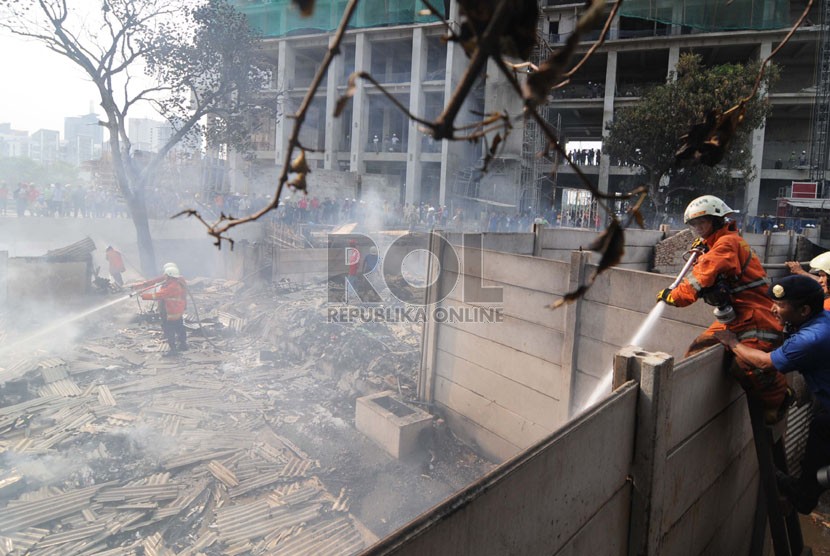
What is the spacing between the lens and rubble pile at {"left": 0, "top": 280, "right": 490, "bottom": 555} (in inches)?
198

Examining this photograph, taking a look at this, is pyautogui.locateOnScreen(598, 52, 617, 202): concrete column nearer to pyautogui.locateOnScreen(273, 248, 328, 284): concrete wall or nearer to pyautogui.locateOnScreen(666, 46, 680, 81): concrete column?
pyautogui.locateOnScreen(666, 46, 680, 81): concrete column

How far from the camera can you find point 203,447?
655 cm

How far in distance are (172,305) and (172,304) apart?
22 millimetres

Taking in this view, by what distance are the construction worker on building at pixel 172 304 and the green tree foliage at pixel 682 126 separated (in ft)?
61.1

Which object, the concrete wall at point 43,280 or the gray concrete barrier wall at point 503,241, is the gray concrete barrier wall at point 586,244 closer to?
the gray concrete barrier wall at point 503,241

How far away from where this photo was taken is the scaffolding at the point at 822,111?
27531 millimetres

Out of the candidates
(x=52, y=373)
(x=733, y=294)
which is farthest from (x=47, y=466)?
(x=733, y=294)

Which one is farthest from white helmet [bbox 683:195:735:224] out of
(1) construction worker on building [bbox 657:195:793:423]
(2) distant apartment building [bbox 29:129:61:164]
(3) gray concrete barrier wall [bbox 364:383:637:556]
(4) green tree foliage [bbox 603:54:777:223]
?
(2) distant apartment building [bbox 29:129:61:164]

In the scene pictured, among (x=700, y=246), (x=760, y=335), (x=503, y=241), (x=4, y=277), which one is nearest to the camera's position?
(x=760, y=335)

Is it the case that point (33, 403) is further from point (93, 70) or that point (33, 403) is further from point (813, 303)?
point (93, 70)

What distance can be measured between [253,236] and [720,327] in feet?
63.2

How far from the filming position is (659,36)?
32344 mm

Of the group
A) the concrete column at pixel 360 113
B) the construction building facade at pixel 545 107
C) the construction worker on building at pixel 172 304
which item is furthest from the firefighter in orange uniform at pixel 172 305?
the concrete column at pixel 360 113

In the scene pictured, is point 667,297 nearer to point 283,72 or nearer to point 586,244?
point 586,244
